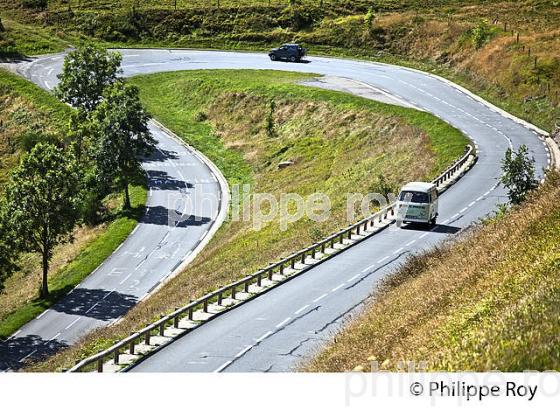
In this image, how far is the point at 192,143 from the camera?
86000 millimetres

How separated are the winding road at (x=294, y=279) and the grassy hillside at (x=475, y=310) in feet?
8.02

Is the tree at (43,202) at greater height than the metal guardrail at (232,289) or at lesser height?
lesser

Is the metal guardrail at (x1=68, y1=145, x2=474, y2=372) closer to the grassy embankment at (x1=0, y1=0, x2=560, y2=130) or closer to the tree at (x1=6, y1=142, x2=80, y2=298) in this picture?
the tree at (x1=6, y1=142, x2=80, y2=298)

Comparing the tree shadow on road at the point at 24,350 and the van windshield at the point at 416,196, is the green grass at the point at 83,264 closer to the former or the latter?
the tree shadow on road at the point at 24,350

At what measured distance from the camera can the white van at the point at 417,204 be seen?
44.2 metres

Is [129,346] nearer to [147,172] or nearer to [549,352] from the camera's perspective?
[549,352]

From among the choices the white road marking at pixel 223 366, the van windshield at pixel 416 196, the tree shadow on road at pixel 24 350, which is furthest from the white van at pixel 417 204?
the tree shadow on road at pixel 24 350

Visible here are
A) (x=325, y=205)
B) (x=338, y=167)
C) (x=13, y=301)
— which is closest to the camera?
(x=325, y=205)

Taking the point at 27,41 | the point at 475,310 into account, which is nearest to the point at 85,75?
the point at 27,41

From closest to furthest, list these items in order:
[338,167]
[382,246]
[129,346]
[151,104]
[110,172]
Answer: [129,346] → [382,246] → [338,167] → [110,172] → [151,104]

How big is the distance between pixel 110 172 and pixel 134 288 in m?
18.9

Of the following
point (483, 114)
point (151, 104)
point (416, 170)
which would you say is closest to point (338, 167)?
point (416, 170)

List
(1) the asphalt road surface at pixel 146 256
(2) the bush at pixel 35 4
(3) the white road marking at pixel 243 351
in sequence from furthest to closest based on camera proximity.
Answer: (2) the bush at pixel 35 4 → (1) the asphalt road surface at pixel 146 256 → (3) the white road marking at pixel 243 351

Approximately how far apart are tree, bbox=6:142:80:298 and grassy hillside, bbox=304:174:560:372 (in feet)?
114
